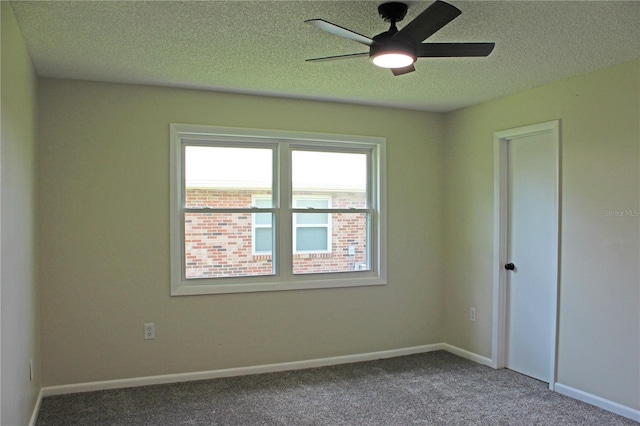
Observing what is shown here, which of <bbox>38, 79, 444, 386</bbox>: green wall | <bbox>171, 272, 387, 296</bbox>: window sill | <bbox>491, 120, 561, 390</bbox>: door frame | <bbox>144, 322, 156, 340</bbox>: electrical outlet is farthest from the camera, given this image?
<bbox>491, 120, 561, 390</bbox>: door frame

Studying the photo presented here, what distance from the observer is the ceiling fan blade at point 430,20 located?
6.53 ft

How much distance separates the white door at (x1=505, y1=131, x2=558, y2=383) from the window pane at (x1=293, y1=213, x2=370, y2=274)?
129cm

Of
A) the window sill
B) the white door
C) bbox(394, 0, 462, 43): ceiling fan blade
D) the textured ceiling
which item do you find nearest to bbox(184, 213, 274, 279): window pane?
the window sill

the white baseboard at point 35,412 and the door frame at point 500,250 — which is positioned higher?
the door frame at point 500,250

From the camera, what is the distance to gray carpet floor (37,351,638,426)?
3.15 meters

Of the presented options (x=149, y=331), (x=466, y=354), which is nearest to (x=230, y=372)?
(x=149, y=331)

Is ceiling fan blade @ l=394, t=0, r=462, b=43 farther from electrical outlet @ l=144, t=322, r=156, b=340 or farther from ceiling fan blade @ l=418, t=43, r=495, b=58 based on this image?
electrical outlet @ l=144, t=322, r=156, b=340

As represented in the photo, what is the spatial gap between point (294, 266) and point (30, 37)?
2562 mm

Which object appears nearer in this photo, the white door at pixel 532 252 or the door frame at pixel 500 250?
the white door at pixel 532 252

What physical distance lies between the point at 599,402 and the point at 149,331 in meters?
3.31

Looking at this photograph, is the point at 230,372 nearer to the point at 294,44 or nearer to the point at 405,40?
the point at 294,44

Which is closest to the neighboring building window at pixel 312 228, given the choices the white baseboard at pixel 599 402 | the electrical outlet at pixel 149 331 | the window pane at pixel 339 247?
the window pane at pixel 339 247

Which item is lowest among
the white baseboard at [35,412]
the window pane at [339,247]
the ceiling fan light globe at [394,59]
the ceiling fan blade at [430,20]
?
the white baseboard at [35,412]

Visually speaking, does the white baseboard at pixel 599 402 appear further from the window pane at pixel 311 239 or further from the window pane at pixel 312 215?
the window pane at pixel 312 215
